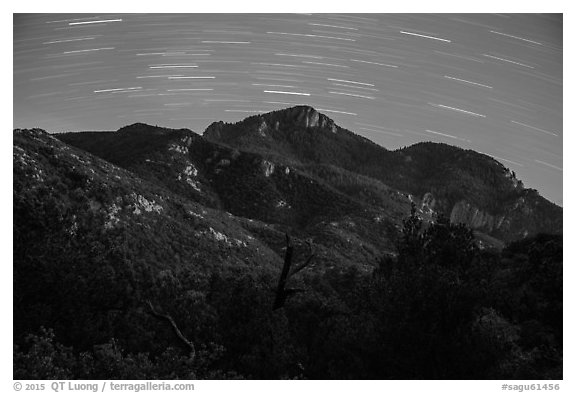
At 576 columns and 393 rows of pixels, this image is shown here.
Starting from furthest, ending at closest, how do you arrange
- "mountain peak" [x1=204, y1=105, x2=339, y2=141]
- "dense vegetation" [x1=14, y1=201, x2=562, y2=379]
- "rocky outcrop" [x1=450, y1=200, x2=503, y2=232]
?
1. "mountain peak" [x1=204, y1=105, x2=339, y2=141]
2. "rocky outcrop" [x1=450, y1=200, x2=503, y2=232]
3. "dense vegetation" [x1=14, y1=201, x2=562, y2=379]

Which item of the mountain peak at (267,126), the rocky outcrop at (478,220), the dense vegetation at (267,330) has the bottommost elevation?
the mountain peak at (267,126)

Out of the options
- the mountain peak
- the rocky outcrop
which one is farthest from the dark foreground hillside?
the mountain peak

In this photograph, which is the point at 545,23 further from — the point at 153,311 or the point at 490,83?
the point at 153,311

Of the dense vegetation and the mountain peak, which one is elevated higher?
the dense vegetation

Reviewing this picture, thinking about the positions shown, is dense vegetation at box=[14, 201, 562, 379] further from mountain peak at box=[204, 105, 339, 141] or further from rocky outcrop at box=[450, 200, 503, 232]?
mountain peak at box=[204, 105, 339, 141]

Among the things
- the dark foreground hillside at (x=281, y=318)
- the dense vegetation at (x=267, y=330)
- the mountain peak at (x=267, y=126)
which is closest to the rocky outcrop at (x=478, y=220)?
the dark foreground hillside at (x=281, y=318)

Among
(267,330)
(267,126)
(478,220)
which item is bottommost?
(267,126)

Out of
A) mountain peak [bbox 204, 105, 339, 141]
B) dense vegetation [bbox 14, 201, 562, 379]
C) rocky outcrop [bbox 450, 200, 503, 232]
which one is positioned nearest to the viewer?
dense vegetation [bbox 14, 201, 562, 379]

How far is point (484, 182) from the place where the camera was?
126 metres

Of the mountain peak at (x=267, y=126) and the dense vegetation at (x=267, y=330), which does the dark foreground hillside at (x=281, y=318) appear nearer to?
the dense vegetation at (x=267, y=330)

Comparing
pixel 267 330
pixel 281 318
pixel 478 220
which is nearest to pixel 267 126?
pixel 478 220

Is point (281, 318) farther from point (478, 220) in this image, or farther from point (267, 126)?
point (267, 126)
